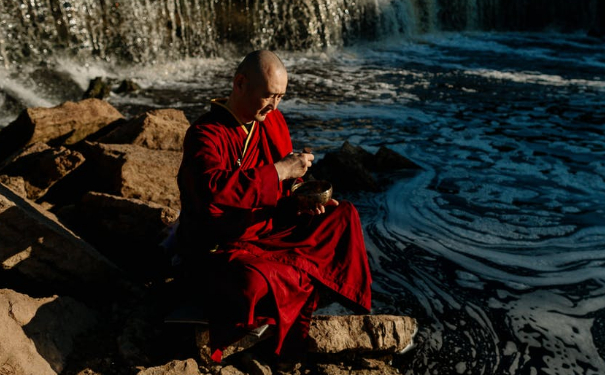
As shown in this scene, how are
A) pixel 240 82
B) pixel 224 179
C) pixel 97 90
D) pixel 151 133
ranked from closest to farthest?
pixel 224 179 < pixel 240 82 < pixel 151 133 < pixel 97 90

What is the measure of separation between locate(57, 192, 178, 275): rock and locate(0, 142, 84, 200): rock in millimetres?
729

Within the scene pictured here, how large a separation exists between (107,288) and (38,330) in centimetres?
63

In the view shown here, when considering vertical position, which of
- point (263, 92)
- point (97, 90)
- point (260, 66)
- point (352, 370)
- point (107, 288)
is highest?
point (260, 66)

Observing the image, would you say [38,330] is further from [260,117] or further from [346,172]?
[346,172]

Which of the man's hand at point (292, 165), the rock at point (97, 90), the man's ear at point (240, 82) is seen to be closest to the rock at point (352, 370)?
the man's hand at point (292, 165)

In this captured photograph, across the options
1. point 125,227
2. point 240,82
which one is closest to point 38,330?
point 125,227

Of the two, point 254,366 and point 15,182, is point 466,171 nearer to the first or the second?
point 254,366

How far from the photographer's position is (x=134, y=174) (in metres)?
4.50

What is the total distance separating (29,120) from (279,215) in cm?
344

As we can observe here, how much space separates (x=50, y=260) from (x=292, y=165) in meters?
1.51

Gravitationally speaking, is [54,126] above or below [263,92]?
below

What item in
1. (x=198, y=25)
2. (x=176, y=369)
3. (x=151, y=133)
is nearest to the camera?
(x=176, y=369)

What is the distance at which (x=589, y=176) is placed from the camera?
24.3ft

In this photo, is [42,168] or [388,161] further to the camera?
[388,161]
